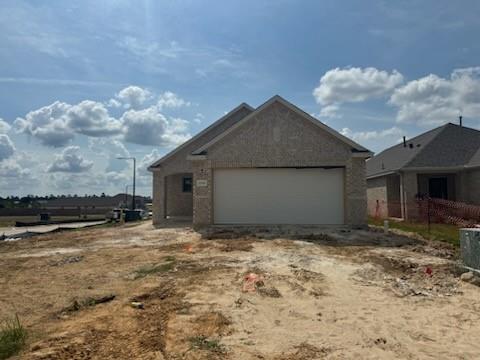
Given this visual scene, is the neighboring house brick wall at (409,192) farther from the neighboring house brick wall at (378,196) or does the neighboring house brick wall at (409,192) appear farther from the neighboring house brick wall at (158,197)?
the neighboring house brick wall at (158,197)

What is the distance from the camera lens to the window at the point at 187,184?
24328mm

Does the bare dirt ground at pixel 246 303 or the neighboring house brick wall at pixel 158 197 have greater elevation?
the neighboring house brick wall at pixel 158 197

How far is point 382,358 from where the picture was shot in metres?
4.45

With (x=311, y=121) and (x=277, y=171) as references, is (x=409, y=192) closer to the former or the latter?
(x=311, y=121)

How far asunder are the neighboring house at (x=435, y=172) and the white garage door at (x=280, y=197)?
6.43 m

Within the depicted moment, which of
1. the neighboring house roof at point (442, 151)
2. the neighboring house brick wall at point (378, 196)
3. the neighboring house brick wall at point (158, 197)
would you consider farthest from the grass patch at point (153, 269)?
the neighboring house brick wall at point (378, 196)

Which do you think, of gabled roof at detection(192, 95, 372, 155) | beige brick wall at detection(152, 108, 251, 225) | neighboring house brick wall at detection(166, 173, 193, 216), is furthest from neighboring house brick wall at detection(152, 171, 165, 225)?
gabled roof at detection(192, 95, 372, 155)

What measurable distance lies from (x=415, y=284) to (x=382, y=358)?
12.4 feet

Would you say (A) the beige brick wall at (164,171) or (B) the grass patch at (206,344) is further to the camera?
(A) the beige brick wall at (164,171)

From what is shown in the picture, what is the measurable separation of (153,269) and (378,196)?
20392 mm

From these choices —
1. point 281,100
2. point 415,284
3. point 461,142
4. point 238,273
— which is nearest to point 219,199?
point 281,100

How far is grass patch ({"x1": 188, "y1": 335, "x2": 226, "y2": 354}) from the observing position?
4672 millimetres

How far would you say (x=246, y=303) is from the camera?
6457 mm

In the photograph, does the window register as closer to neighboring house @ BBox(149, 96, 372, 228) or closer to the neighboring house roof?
neighboring house @ BBox(149, 96, 372, 228)
